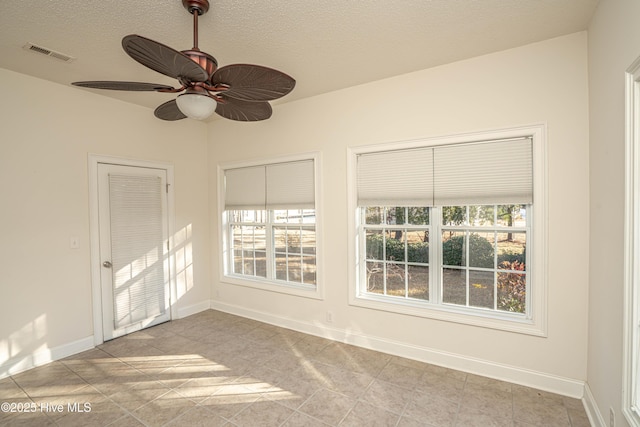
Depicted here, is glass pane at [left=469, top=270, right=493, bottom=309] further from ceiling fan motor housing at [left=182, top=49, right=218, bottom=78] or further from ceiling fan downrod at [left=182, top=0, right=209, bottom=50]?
ceiling fan downrod at [left=182, top=0, right=209, bottom=50]

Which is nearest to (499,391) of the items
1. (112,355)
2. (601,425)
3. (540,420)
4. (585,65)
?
(540,420)

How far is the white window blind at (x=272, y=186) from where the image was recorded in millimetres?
3740

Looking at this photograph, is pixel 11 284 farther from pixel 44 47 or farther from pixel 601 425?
pixel 601 425

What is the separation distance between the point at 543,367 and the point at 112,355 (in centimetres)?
418

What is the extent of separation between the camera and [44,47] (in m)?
2.46

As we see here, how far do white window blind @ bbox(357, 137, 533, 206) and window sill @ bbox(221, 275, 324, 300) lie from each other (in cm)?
129

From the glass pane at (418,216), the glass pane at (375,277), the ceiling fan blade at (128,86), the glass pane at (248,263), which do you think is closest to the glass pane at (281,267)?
the glass pane at (248,263)

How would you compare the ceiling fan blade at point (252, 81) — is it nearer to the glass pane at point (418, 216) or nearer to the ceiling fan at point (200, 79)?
the ceiling fan at point (200, 79)

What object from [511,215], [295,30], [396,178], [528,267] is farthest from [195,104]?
[528,267]

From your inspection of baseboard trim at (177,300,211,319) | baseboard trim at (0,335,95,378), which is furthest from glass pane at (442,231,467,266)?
baseboard trim at (0,335,95,378)

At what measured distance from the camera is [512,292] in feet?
8.91

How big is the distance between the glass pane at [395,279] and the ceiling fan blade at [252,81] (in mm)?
2191

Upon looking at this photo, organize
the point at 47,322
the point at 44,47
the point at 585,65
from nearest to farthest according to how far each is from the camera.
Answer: the point at 585,65, the point at 44,47, the point at 47,322

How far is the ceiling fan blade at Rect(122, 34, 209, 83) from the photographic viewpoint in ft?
4.37
